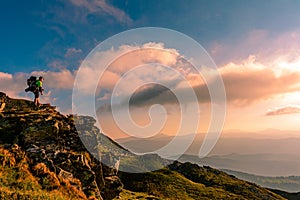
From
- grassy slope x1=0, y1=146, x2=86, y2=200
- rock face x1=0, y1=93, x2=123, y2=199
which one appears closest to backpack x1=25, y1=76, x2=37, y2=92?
rock face x1=0, y1=93, x2=123, y2=199

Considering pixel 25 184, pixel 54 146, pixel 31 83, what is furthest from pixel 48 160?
pixel 31 83

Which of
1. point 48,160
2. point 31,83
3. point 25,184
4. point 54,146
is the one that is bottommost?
point 25,184

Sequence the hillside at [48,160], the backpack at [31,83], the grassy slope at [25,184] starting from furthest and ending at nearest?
the backpack at [31,83] → the hillside at [48,160] → the grassy slope at [25,184]

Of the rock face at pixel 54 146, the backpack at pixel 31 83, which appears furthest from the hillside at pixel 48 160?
the backpack at pixel 31 83

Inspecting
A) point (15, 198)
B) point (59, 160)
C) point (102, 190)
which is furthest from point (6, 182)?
Answer: point (102, 190)

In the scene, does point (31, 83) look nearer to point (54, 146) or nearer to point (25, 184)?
point (54, 146)

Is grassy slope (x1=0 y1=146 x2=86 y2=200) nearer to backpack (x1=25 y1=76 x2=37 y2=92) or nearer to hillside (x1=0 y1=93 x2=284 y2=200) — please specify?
hillside (x1=0 y1=93 x2=284 y2=200)

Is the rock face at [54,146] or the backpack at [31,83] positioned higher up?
the backpack at [31,83]

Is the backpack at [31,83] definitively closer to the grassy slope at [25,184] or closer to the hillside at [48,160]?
the hillside at [48,160]

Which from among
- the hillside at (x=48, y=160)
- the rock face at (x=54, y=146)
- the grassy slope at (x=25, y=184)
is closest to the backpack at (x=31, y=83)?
the hillside at (x=48, y=160)

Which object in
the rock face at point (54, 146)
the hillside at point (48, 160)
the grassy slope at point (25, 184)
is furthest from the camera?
the rock face at point (54, 146)

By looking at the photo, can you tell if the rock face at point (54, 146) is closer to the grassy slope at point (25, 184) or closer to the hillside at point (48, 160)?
the hillside at point (48, 160)

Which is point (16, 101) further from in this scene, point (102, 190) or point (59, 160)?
point (59, 160)

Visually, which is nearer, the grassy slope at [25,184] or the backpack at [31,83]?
the grassy slope at [25,184]
